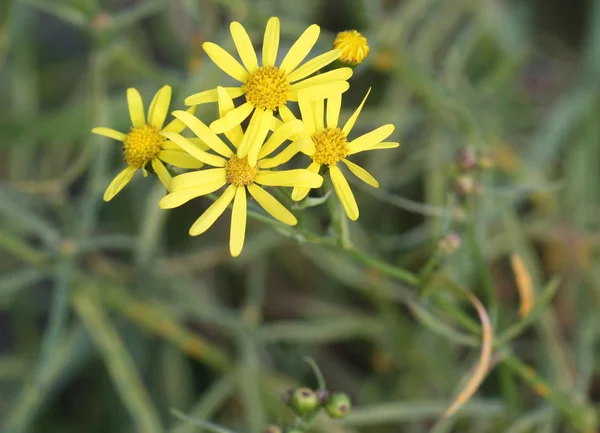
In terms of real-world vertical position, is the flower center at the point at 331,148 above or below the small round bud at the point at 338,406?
above

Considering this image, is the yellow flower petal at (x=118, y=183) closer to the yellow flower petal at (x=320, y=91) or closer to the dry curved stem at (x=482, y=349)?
the yellow flower petal at (x=320, y=91)

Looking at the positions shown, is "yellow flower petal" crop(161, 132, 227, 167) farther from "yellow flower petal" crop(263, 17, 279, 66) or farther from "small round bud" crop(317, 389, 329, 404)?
A: "small round bud" crop(317, 389, 329, 404)

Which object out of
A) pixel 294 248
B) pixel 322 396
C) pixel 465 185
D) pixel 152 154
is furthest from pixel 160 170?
pixel 294 248

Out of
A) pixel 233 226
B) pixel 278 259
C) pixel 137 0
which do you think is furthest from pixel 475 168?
pixel 137 0

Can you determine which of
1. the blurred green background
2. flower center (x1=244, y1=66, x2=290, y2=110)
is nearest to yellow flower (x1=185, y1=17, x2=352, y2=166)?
flower center (x1=244, y1=66, x2=290, y2=110)

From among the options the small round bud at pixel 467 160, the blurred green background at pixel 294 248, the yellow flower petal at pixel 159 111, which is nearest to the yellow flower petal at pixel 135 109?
the yellow flower petal at pixel 159 111

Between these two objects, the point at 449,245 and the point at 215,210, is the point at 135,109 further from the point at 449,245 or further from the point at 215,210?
the point at 449,245
